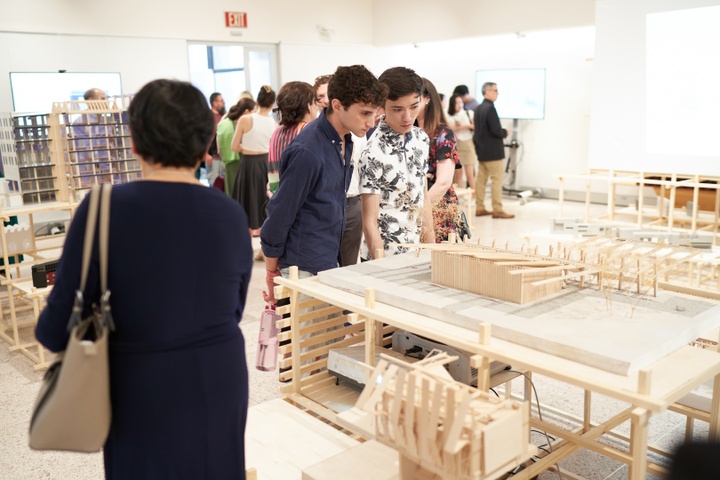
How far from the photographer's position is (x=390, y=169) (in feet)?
9.34

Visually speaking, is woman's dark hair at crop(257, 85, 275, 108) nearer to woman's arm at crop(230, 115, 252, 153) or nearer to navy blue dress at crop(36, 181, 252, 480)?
woman's arm at crop(230, 115, 252, 153)

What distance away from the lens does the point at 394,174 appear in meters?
2.85

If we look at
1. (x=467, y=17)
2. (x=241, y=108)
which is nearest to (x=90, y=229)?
(x=241, y=108)

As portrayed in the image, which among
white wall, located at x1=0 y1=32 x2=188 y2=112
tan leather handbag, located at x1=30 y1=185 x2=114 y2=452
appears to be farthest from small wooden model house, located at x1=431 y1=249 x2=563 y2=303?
white wall, located at x1=0 y1=32 x2=188 y2=112

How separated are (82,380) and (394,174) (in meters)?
Result: 1.77

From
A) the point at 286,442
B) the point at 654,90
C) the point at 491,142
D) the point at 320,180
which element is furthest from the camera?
the point at 491,142

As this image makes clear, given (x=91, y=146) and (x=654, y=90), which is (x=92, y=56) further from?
(x=654, y=90)

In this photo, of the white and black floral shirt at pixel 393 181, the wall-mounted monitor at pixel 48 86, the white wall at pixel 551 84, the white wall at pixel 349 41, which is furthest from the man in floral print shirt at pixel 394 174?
the white wall at pixel 551 84

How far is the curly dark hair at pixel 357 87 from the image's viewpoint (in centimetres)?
239

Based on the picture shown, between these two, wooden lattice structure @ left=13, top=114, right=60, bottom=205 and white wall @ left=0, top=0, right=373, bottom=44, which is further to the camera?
white wall @ left=0, top=0, right=373, bottom=44

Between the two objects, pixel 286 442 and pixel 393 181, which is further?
pixel 393 181

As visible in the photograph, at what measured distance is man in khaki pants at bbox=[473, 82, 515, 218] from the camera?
8188mm

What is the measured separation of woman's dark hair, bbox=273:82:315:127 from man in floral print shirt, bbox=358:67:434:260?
1.13 m

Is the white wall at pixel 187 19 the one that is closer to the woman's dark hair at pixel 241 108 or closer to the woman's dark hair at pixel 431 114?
the woman's dark hair at pixel 241 108
